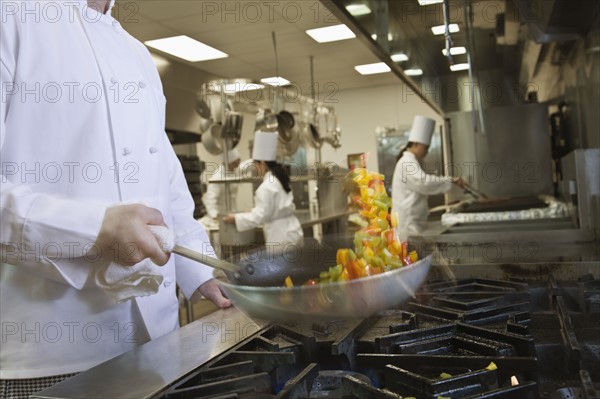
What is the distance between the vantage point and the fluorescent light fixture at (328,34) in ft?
14.2

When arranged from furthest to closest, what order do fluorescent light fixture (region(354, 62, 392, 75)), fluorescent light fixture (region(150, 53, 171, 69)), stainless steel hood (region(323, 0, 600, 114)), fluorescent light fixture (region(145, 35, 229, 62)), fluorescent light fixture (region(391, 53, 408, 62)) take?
fluorescent light fixture (region(354, 62, 392, 75)), fluorescent light fixture (region(150, 53, 171, 69)), fluorescent light fixture (region(145, 35, 229, 62)), fluorescent light fixture (region(391, 53, 408, 62)), stainless steel hood (region(323, 0, 600, 114))

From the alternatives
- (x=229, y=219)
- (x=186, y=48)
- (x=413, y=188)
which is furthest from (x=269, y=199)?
(x=186, y=48)

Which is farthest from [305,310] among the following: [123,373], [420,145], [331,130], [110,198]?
[331,130]

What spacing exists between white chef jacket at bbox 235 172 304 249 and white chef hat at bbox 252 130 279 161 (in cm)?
19

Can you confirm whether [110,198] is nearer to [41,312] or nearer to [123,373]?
[41,312]

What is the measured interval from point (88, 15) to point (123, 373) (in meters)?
0.66

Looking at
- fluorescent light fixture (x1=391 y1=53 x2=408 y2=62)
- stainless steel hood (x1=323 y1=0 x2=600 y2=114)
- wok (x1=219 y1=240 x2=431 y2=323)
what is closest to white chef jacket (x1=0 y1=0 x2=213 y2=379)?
wok (x1=219 y1=240 x2=431 y2=323)

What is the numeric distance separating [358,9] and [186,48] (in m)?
3.78

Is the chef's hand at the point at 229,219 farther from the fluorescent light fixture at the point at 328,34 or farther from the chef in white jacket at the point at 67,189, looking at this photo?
the chef in white jacket at the point at 67,189

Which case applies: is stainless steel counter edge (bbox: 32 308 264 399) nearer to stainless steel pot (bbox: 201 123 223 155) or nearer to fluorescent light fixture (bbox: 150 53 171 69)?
stainless steel pot (bbox: 201 123 223 155)

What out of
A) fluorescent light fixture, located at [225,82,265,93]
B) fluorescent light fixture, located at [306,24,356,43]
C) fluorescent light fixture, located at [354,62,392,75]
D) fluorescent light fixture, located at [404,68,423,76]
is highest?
fluorescent light fixture, located at [354,62,392,75]

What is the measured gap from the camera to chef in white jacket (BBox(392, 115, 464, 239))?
3662 millimetres

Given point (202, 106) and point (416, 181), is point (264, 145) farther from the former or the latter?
point (416, 181)

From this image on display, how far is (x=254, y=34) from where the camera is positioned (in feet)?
14.9
